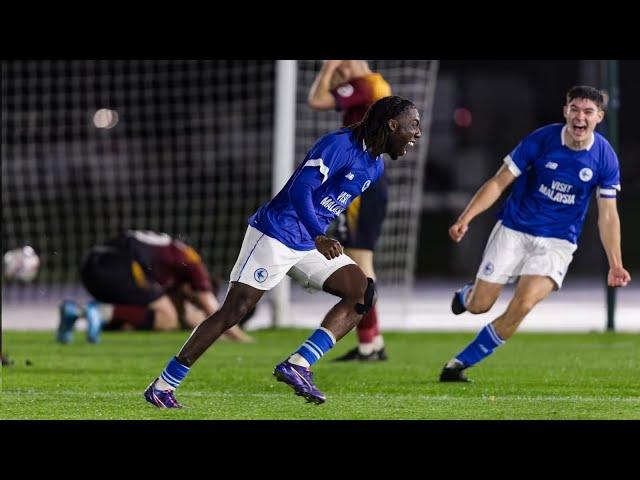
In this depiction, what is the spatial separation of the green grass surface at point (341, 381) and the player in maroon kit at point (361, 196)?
29 cm

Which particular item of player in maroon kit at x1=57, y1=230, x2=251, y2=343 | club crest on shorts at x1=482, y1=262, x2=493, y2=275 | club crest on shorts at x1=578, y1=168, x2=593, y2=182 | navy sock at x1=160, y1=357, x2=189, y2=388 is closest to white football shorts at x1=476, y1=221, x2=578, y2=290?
club crest on shorts at x1=482, y1=262, x2=493, y2=275

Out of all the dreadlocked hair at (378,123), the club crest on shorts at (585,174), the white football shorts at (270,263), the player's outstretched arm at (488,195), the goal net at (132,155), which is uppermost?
the dreadlocked hair at (378,123)

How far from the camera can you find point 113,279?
12.1 meters

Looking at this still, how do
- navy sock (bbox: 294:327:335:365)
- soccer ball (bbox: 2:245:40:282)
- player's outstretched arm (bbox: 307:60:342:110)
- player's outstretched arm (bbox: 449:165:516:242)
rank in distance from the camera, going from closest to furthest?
1. navy sock (bbox: 294:327:335:365)
2. player's outstretched arm (bbox: 449:165:516:242)
3. player's outstretched arm (bbox: 307:60:342:110)
4. soccer ball (bbox: 2:245:40:282)

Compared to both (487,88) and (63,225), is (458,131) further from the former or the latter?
(63,225)

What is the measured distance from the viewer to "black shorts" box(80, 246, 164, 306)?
1214 cm

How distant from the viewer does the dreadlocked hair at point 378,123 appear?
267 inches

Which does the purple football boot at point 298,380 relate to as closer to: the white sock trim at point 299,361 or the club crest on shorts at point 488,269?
the white sock trim at point 299,361

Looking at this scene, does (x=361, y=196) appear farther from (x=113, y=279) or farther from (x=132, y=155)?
(x=132, y=155)

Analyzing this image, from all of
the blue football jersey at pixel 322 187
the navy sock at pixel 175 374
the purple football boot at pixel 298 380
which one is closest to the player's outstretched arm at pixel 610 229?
the blue football jersey at pixel 322 187

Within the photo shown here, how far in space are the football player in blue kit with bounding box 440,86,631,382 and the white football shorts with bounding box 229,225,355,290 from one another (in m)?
1.24

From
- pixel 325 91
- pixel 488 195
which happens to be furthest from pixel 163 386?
pixel 325 91

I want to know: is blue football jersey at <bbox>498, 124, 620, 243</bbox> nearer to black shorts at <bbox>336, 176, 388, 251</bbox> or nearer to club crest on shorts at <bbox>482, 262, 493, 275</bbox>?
club crest on shorts at <bbox>482, 262, 493, 275</bbox>
